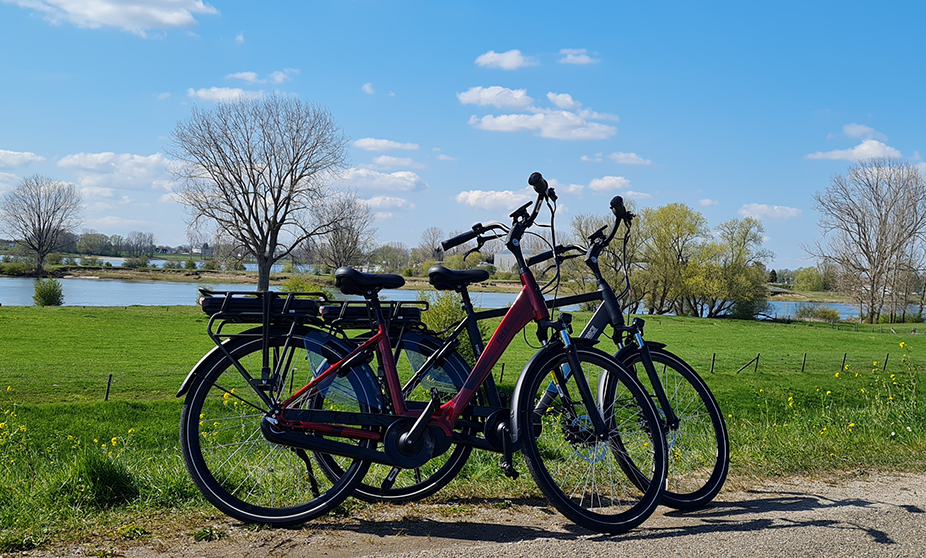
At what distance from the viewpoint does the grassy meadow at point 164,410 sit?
141 inches

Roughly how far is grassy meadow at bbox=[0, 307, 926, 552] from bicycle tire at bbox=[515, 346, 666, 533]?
34 centimetres

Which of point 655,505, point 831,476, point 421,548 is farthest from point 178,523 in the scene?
point 831,476

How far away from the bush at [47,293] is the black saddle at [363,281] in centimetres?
4461

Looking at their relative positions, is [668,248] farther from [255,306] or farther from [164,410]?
[255,306]

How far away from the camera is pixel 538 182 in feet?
12.6

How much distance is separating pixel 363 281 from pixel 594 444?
5.12 feet

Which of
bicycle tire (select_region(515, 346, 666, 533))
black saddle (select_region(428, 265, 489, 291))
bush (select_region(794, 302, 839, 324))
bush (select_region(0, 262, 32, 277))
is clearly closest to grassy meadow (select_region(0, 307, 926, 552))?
bicycle tire (select_region(515, 346, 666, 533))

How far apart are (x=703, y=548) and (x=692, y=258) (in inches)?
2297

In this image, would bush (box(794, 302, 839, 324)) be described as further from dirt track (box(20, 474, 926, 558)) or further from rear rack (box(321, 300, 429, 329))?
rear rack (box(321, 300, 429, 329))

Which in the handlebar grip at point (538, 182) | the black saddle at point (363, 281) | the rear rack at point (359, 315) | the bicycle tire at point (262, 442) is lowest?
the bicycle tire at point (262, 442)

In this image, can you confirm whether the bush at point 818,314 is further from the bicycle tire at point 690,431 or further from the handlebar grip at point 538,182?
the handlebar grip at point 538,182

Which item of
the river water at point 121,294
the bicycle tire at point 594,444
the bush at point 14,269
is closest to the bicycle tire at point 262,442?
the bicycle tire at point 594,444

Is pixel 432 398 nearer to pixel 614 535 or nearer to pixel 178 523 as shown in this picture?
pixel 614 535

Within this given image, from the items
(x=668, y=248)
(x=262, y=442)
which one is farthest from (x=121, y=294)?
(x=262, y=442)
